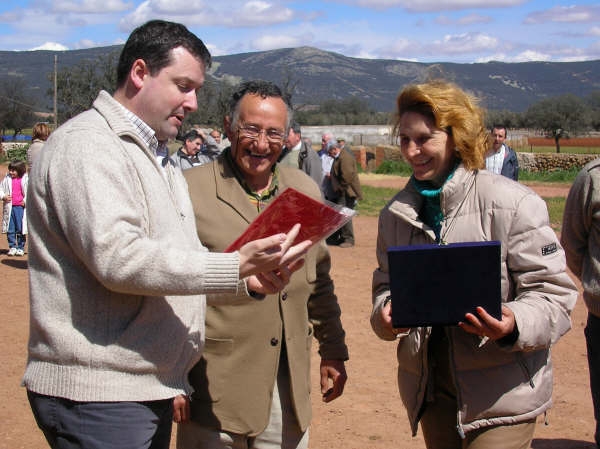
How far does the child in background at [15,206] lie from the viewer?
39.3ft

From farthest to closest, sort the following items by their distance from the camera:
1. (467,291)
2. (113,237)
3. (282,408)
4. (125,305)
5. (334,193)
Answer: (334,193) → (282,408) → (467,291) → (125,305) → (113,237)

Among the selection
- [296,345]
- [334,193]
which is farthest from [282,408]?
[334,193]

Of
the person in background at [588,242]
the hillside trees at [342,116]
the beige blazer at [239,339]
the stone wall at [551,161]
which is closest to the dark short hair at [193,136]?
the person in background at [588,242]

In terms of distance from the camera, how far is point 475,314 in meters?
2.77

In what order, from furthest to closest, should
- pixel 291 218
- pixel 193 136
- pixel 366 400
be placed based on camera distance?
pixel 193 136
pixel 366 400
pixel 291 218

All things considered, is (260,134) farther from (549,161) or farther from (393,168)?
(393,168)

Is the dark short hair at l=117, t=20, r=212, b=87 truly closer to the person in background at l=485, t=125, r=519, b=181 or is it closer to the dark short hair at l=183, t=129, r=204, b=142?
the person in background at l=485, t=125, r=519, b=181

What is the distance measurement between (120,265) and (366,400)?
3.99 metres

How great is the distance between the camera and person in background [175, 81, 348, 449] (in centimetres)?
315

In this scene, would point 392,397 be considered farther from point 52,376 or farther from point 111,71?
point 111,71

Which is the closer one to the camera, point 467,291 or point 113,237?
point 113,237

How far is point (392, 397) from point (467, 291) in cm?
334

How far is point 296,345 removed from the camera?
3.29m

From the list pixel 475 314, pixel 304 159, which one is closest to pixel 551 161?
pixel 304 159
